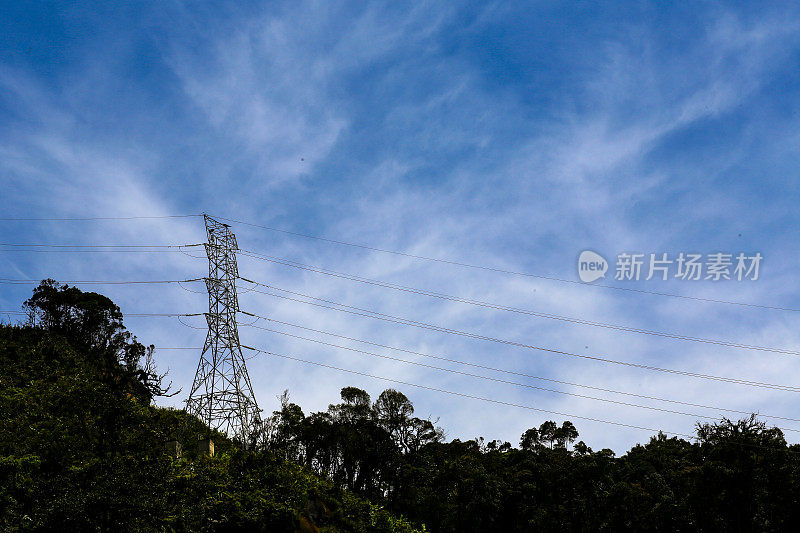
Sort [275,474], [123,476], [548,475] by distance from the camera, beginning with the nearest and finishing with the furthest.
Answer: [123,476]
[275,474]
[548,475]

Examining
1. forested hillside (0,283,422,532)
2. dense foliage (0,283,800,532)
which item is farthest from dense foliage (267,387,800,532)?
forested hillside (0,283,422,532)

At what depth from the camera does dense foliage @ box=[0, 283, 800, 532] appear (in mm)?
17578

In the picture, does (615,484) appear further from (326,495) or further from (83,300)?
(83,300)

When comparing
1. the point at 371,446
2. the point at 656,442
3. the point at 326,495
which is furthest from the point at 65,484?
the point at 656,442

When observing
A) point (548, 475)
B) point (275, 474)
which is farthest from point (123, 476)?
point (548, 475)

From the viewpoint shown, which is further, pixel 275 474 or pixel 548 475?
pixel 548 475

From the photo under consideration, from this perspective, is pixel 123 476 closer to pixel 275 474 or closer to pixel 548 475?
pixel 275 474

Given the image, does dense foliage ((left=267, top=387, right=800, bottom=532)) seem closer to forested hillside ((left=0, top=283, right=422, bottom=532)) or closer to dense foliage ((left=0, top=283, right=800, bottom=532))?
dense foliage ((left=0, top=283, right=800, bottom=532))

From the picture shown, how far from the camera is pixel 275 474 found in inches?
1062

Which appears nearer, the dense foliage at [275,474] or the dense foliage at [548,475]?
the dense foliage at [275,474]

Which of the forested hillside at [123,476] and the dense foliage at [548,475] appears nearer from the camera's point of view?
the forested hillside at [123,476]

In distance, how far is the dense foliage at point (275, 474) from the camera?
1758 centimetres

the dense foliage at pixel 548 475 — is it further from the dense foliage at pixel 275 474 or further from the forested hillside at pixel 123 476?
the forested hillside at pixel 123 476

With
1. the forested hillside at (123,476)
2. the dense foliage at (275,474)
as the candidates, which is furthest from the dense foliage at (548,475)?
the forested hillside at (123,476)
